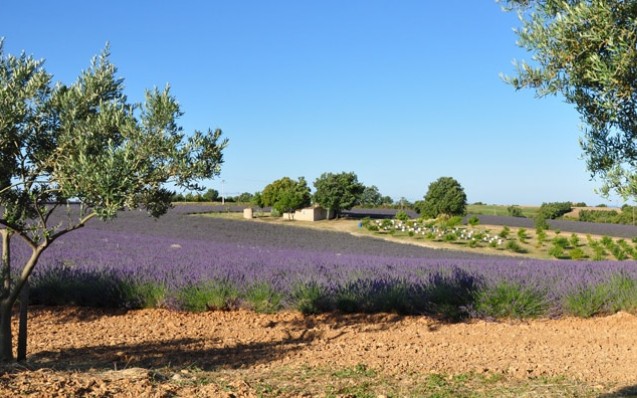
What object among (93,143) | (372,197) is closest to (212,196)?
(372,197)

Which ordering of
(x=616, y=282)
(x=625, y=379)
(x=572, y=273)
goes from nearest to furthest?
(x=625, y=379) → (x=616, y=282) → (x=572, y=273)

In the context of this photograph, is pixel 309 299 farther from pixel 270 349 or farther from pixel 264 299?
pixel 270 349

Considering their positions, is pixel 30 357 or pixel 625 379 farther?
pixel 30 357

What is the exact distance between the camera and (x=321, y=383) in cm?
541

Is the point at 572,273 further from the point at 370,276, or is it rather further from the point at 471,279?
the point at 370,276

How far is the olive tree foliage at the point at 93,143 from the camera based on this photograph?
4526 mm

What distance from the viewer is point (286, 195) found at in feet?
142

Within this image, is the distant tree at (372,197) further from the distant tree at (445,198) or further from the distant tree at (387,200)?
the distant tree at (445,198)

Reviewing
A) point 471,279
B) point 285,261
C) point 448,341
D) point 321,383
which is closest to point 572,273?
point 471,279

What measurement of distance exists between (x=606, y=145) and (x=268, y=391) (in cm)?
385

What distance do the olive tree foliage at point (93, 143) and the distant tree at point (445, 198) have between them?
3452 cm

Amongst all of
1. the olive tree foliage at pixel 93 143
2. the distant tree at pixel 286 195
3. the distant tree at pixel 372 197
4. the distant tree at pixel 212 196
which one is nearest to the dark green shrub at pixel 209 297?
the olive tree foliage at pixel 93 143

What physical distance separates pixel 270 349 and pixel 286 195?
36.3 metres

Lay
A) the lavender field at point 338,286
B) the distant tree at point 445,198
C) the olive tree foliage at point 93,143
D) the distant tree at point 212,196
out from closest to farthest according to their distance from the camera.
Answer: the olive tree foliage at point 93,143 → the lavender field at point 338,286 → the distant tree at point 445,198 → the distant tree at point 212,196
